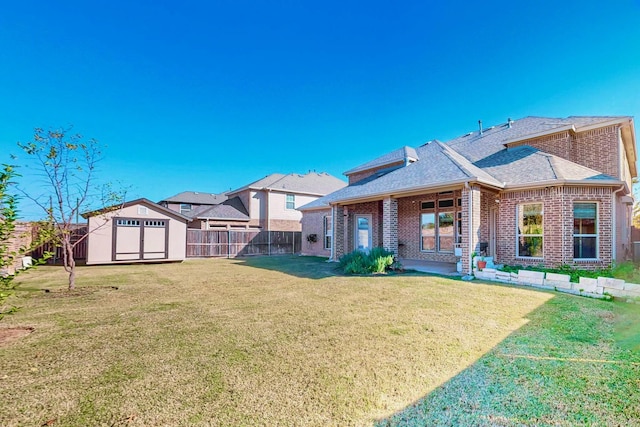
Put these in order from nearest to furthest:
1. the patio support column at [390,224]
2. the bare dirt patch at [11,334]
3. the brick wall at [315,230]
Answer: the bare dirt patch at [11,334], the patio support column at [390,224], the brick wall at [315,230]

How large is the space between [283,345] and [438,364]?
197 cm

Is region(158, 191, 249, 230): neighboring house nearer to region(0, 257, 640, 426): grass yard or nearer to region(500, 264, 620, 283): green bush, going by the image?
region(0, 257, 640, 426): grass yard

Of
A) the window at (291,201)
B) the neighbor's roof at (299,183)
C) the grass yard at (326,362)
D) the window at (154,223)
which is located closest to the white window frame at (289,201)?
the window at (291,201)

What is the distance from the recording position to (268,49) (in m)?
13.9

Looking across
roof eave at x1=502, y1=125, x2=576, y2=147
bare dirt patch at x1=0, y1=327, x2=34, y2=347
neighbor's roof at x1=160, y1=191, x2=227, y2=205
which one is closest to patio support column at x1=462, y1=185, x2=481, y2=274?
roof eave at x1=502, y1=125, x2=576, y2=147

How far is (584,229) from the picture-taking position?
9.59 m

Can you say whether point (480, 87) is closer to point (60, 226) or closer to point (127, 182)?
point (127, 182)

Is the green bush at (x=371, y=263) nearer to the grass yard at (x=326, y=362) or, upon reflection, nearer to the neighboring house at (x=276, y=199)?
the grass yard at (x=326, y=362)

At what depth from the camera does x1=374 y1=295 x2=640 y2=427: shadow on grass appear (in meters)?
2.40

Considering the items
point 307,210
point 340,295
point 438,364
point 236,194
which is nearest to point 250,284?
point 340,295

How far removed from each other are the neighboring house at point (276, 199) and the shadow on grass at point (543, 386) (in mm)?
21766

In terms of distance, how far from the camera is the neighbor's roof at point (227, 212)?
894 inches

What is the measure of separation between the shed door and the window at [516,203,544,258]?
16733mm

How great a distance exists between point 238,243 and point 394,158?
1207cm
